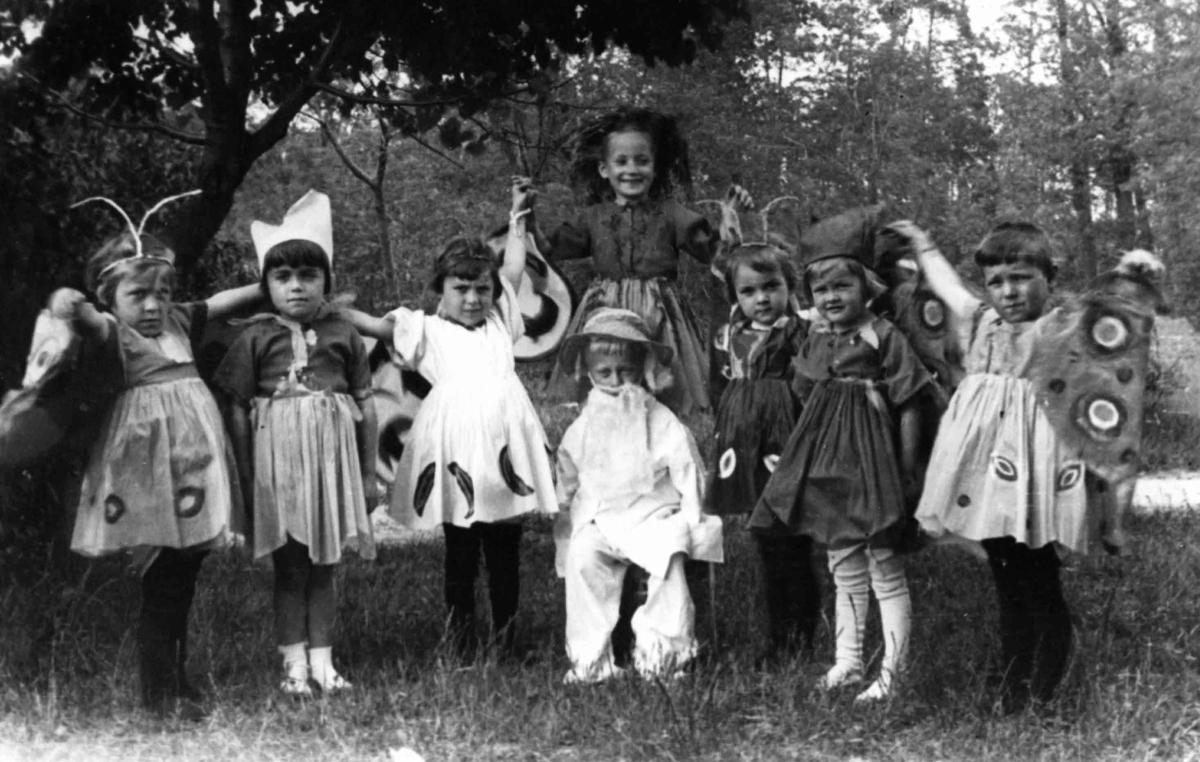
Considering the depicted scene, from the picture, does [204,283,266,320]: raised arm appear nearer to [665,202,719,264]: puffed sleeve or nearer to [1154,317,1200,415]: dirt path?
[665,202,719,264]: puffed sleeve

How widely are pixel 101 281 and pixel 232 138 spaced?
142 cm

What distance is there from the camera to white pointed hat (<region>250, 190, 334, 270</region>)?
424cm

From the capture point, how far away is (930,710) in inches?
153

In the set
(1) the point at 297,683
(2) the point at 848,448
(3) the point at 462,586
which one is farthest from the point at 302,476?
(2) the point at 848,448

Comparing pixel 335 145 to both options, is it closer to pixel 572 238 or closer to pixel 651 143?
pixel 572 238

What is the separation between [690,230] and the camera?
4.93m

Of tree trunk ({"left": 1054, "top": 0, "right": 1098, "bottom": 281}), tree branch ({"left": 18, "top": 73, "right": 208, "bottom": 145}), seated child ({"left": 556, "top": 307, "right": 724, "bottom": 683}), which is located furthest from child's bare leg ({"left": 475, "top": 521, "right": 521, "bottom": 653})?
tree trunk ({"left": 1054, "top": 0, "right": 1098, "bottom": 281})

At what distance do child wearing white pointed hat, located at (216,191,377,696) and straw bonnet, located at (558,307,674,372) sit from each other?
2.55 feet

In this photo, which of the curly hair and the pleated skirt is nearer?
the pleated skirt

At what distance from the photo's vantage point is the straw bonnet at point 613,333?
4.45m

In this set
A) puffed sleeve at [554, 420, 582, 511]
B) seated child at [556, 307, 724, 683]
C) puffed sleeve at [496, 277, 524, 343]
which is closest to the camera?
seated child at [556, 307, 724, 683]

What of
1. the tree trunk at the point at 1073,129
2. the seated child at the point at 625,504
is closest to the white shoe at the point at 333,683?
the seated child at the point at 625,504

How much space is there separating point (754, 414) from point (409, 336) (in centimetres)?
126

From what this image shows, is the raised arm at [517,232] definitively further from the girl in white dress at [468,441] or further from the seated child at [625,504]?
the seated child at [625,504]
